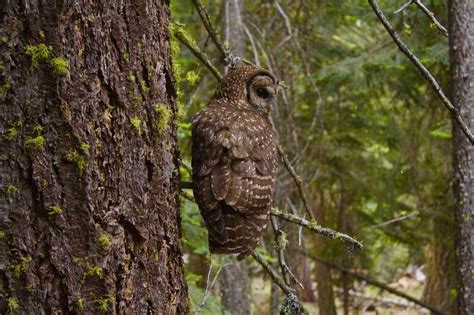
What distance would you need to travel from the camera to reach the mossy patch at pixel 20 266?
7.22 feet

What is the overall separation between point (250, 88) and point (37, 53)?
2117 mm

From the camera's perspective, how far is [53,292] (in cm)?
222

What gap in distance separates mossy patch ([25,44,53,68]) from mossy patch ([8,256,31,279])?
65cm

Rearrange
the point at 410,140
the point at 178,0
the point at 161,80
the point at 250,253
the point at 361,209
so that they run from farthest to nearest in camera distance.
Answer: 1. the point at 361,209
2. the point at 410,140
3. the point at 178,0
4. the point at 250,253
5. the point at 161,80

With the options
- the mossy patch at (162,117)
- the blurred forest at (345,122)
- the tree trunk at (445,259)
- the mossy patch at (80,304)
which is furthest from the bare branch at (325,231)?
the tree trunk at (445,259)

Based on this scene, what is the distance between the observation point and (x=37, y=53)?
7.33 ft

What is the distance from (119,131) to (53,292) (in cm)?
60

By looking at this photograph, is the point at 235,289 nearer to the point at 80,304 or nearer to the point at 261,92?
the point at 261,92

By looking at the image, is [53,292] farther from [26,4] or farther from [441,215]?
[441,215]

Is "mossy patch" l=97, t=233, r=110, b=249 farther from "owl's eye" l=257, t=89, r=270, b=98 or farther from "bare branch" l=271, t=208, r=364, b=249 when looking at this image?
"owl's eye" l=257, t=89, r=270, b=98

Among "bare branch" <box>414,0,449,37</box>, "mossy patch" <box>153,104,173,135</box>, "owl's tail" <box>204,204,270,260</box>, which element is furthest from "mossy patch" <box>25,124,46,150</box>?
"bare branch" <box>414,0,449,37</box>

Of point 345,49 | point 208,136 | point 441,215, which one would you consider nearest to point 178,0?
point 345,49

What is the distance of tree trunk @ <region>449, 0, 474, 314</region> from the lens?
6734 millimetres

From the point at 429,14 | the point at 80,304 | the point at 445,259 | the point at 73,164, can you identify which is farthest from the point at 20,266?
→ the point at 445,259
